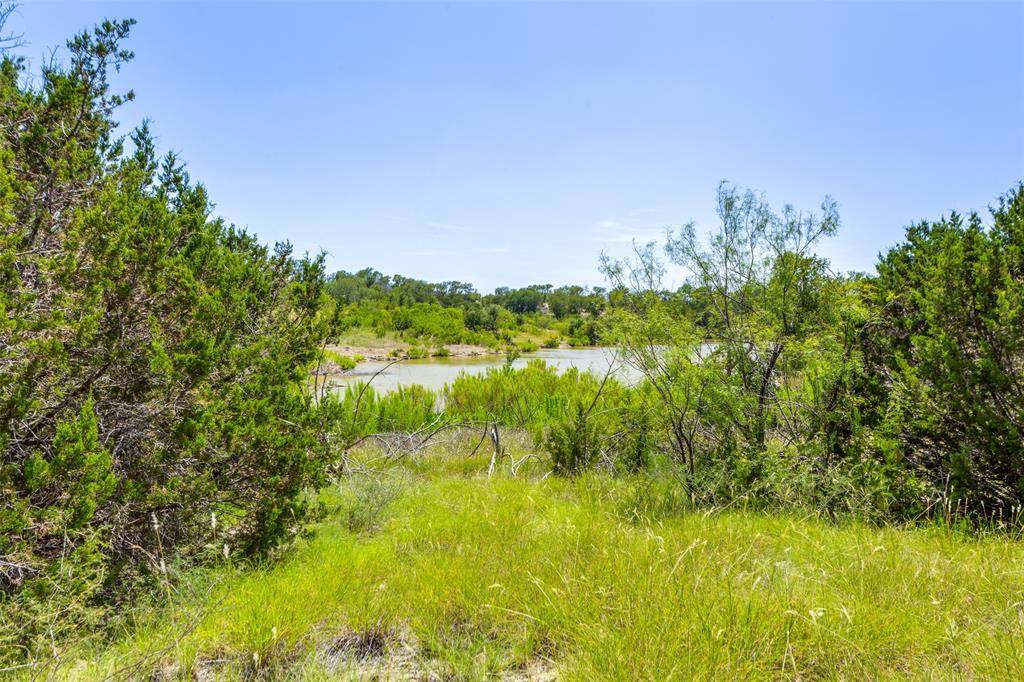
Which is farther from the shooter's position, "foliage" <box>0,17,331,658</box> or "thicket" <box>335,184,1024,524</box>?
"thicket" <box>335,184,1024,524</box>

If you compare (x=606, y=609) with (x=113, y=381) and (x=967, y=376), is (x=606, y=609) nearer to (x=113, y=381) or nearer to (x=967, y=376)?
(x=113, y=381)

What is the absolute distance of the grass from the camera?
6.34 feet

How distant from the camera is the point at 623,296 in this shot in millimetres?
5398

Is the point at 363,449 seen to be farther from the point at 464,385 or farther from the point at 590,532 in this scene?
the point at 590,532

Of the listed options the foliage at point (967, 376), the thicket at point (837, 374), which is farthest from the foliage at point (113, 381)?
the foliage at point (967, 376)

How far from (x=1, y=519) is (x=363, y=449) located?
5.42 m

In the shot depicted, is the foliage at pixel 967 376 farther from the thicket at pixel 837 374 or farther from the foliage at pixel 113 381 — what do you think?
the foliage at pixel 113 381

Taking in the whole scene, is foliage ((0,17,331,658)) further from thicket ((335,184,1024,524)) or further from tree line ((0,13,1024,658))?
thicket ((335,184,1024,524))

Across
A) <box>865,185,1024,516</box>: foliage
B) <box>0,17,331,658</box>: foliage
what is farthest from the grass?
<box>865,185,1024,516</box>: foliage

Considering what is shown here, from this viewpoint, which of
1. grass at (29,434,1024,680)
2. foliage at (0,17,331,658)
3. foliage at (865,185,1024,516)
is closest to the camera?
grass at (29,434,1024,680)

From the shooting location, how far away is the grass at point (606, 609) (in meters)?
1.93

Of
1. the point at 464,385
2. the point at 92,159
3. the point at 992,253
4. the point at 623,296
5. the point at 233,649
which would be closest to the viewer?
the point at 233,649

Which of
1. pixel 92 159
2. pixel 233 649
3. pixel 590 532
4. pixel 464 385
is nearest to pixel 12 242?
pixel 92 159

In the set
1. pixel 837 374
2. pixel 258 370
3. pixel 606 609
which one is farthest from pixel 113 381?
pixel 837 374
